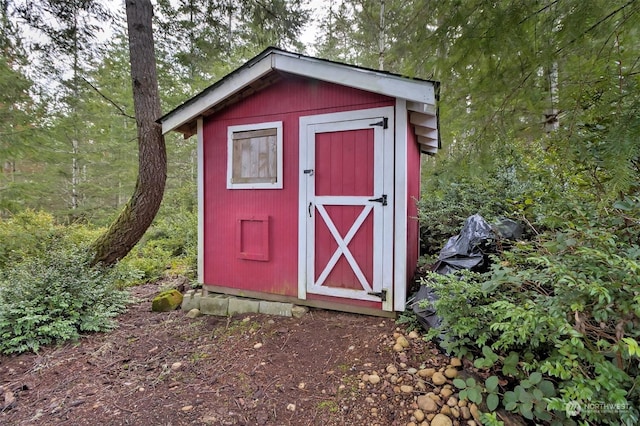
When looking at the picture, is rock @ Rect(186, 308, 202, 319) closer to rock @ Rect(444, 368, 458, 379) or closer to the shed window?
the shed window

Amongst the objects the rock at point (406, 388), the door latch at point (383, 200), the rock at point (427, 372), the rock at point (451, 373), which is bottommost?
the rock at point (406, 388)

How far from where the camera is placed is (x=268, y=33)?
5.12 m

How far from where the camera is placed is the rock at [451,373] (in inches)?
82.7

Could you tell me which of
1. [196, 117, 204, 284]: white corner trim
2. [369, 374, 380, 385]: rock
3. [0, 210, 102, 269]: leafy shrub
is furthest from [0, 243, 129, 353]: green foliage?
[369, 374, 380, 385]: rock

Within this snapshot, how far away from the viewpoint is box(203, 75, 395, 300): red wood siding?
3350 millimetres

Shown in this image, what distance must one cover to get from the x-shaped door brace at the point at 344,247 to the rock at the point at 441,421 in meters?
1.42

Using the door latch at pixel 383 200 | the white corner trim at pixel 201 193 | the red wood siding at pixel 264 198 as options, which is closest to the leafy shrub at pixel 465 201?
the door latch at pixel 383 200

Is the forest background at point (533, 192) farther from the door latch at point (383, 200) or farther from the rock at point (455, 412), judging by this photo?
the door latch at point (383, 200)

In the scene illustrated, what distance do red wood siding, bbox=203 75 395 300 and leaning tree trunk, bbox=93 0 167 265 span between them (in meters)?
→ 1.25

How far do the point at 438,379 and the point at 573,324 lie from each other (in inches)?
36.6

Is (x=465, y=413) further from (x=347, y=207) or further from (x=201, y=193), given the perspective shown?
(x=201, y=193)

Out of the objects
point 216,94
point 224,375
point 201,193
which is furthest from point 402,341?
point 216,94

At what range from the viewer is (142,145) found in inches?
178

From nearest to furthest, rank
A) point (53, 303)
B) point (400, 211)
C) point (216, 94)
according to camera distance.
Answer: point (400, 211), point (53, 303), point (216, 94)
